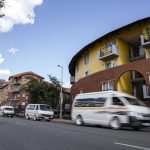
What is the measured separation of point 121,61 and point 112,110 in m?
16.3

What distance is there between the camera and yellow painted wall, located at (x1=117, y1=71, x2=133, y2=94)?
102ft

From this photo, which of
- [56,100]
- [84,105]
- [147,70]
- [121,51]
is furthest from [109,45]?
[56,100]

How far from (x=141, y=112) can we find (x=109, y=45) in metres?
17.9

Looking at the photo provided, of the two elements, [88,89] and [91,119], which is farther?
[88,89]

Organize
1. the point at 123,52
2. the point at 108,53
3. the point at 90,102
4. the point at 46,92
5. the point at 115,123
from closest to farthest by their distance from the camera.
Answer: the point at 115,123, the point at 90,102, the point at 108,53, the point at 123,52, the point at 46,92

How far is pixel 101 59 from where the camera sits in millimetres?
36312

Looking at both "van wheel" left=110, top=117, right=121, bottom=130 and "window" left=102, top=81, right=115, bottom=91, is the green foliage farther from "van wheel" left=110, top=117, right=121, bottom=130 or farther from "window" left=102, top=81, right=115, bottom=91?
"van wheel" left=110, top=117, right=121, bottom=130

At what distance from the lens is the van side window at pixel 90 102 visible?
2047 centimetres

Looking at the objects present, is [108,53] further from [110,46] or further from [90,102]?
[90,102]

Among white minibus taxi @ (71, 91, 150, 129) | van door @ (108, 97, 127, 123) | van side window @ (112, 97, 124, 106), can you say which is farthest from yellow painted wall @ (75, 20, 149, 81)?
van door @ (108, 97, 127, 123)

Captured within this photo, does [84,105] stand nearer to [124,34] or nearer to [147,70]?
[147,70]

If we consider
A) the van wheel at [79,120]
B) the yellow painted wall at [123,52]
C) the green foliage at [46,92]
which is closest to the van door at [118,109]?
the van wheel at [79,120]

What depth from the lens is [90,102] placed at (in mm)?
21828

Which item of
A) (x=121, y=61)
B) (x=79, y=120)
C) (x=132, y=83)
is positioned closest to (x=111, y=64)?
(x=121, y=61)
